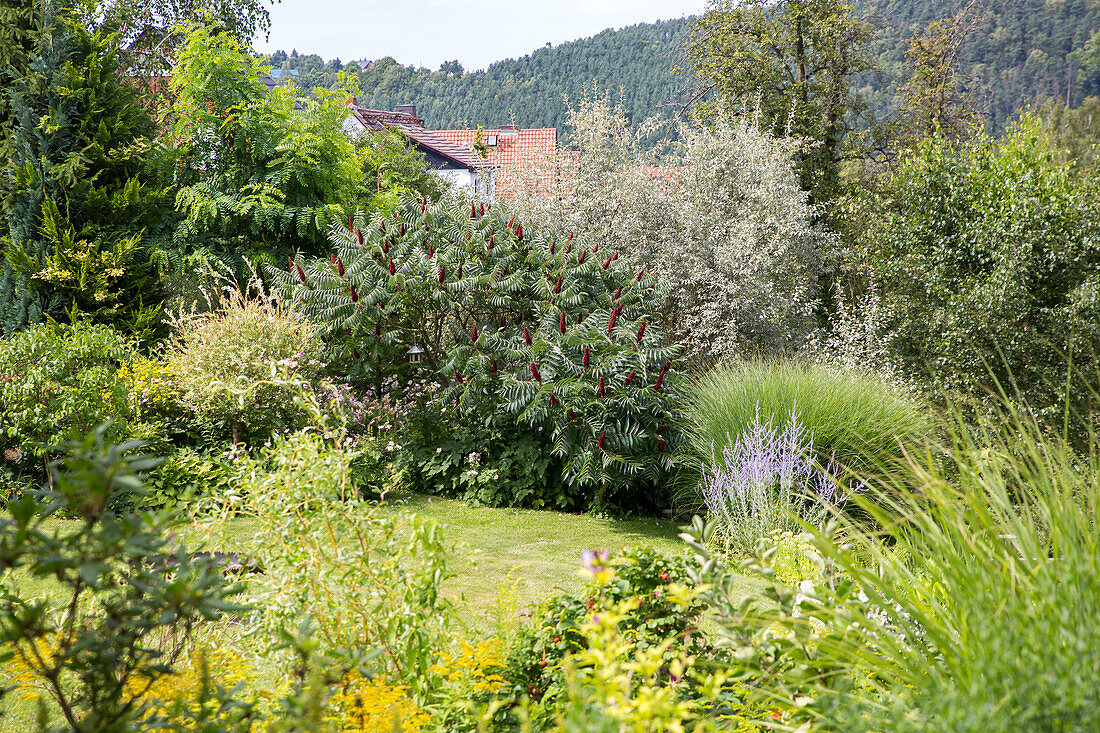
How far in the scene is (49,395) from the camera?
5.60 m

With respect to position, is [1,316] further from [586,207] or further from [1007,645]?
[1007,645]

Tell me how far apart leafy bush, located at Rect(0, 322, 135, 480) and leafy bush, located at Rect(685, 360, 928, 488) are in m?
4.74

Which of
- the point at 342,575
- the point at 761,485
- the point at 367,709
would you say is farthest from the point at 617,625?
the point at 761,485

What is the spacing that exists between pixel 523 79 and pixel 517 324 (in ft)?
205

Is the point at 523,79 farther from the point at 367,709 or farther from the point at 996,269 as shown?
the point at 367,709

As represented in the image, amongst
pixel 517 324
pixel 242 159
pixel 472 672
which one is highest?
pixel 242 159

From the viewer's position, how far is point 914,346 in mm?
7605

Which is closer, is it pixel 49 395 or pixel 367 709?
pixel 367 709

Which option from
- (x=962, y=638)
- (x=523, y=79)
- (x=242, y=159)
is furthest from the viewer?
(x=523, y=79)

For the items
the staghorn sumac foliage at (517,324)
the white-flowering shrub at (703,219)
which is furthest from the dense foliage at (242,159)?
the white-flowering shrub at (703,219)

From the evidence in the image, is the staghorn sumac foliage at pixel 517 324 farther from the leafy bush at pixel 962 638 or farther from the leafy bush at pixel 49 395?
the leafy bush at pixel 962 638

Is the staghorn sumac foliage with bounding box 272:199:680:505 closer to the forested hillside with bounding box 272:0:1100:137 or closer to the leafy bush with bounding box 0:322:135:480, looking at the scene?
the leafy bush with bounding box 0:322:135:480

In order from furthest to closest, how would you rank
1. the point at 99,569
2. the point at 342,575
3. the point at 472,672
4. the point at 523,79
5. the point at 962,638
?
the point at 523,79
the point at 342,575
the point at 472,672
the point at 962,638
the point at 99,569

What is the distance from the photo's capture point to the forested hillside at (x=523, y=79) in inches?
1981
